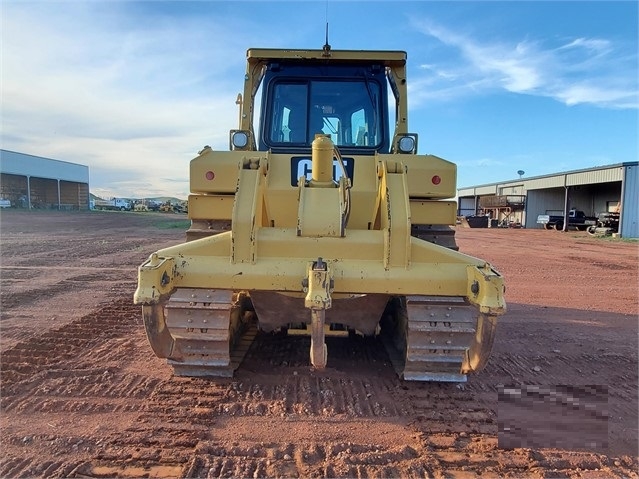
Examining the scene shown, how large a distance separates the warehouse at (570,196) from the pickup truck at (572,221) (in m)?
0.86

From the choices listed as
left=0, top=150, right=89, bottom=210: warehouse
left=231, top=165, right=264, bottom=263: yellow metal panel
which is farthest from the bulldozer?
left=0, top=150, right=89, bottom=210: warehouse

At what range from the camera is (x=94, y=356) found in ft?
15.5

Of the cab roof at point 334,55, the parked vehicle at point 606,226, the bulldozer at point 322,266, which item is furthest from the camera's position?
the parked vehicle at point 606,226

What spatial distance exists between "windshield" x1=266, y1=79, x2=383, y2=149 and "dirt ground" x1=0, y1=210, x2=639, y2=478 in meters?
2.30

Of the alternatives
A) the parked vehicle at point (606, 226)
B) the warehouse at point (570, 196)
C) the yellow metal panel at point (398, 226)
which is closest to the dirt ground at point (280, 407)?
the yellow metal panel at point (398, 226)

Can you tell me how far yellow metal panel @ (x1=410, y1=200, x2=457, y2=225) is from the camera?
426 centimetres

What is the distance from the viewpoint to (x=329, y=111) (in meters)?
5.29

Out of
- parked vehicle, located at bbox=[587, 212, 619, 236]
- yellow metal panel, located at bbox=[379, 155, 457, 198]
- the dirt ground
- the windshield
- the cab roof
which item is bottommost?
the dirt ground

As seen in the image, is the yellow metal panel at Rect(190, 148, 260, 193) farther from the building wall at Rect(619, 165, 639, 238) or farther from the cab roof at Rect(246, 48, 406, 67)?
the building wall at Rect(619, 165, 639, 238)

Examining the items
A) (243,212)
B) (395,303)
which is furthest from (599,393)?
(243,212)

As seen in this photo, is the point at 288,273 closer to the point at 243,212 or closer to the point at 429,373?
the point at 243,212

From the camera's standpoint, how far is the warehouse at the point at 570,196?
25906mm

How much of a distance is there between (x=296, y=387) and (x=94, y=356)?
2.18 metres

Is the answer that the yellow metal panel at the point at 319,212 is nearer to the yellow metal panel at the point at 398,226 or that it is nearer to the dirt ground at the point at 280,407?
the yellow metal panel at the point at 398,226
